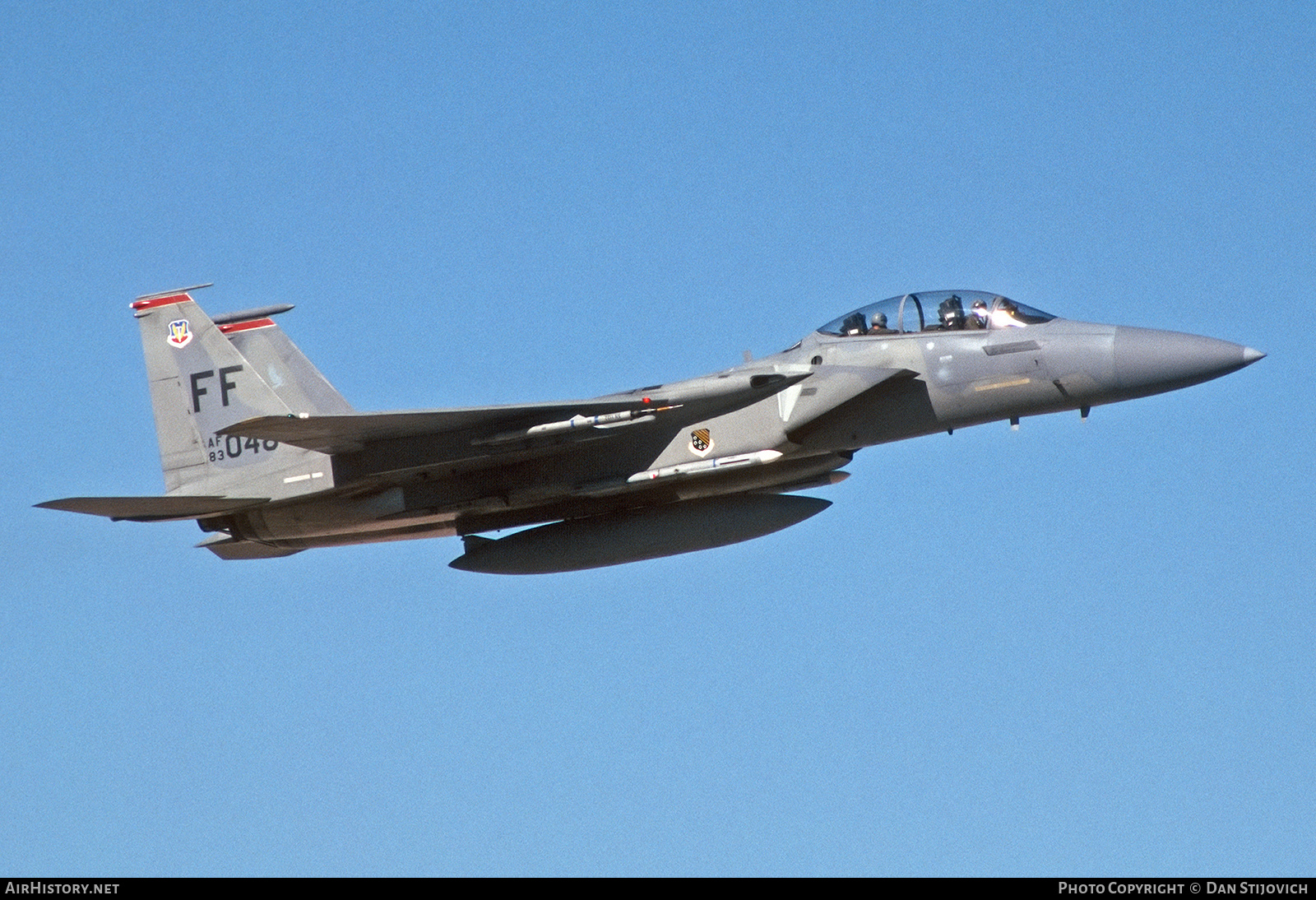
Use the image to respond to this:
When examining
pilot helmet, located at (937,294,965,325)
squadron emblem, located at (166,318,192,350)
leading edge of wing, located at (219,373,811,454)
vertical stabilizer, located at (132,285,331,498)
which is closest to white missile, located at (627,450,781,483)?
leading edge of wing, located at (219,373,811,454)

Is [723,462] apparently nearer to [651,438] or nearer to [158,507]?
[651,438]

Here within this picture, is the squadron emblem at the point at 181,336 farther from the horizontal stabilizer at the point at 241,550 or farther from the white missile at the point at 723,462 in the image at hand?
the white missile at the point at 723,462

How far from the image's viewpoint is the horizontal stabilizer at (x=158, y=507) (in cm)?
1761

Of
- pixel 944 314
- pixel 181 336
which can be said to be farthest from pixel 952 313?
pixel 181 336

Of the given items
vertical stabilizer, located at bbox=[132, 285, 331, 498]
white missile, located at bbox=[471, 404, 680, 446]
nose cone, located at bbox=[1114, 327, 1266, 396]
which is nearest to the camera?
nose cone, located at bbox=[1114, 327, 1266, 396]

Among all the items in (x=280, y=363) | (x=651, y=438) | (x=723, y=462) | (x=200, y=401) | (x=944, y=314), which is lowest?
(x=723, y=462)

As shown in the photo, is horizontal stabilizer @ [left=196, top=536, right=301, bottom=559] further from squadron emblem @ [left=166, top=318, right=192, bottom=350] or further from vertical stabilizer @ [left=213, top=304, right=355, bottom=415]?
squadron emblem @ [left=166, top=318, right=192, bottom=350]

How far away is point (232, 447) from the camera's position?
19078 millimetres

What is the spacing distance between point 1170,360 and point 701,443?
4931 millimetres

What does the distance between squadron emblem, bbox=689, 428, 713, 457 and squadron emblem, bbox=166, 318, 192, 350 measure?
6.69 meters

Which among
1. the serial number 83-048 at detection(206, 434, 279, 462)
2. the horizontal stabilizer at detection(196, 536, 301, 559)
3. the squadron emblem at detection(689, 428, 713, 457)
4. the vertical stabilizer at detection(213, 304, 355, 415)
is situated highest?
the vertical stabilizer at detection(213, 304, 355, 415)

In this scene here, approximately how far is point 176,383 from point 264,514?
90.2 inches

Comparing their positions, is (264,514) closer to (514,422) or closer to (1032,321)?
(514,422)

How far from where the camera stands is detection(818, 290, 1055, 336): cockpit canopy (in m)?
17.1
